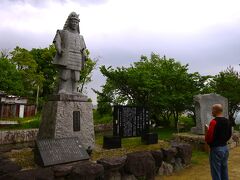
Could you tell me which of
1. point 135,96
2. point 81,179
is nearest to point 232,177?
point 81,179

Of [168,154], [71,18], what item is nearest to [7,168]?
[168,154]

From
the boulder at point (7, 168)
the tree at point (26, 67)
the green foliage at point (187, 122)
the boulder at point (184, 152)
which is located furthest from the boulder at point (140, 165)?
the tree at point (26, 67)

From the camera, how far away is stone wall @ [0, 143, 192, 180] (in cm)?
458

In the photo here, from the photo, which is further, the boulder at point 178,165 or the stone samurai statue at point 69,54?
the stone samurai statue at point 69,54

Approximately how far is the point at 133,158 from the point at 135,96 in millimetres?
12116

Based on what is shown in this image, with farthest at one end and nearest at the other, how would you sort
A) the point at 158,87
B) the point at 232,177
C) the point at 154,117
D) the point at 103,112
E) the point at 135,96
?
the point at 103,112
the point at 154,117
the point at 135,96
the point at 158,87
the point at 232,177

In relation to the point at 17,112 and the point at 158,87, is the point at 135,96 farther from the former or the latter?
the point at 17,112

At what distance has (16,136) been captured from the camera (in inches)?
643

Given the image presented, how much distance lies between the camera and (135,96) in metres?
18.3

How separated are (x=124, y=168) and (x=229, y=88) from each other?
1516 centimetres

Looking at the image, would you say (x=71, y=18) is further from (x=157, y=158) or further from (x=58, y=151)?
(x=157, y=158)

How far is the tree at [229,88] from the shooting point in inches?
723

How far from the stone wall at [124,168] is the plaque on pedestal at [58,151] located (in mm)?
293

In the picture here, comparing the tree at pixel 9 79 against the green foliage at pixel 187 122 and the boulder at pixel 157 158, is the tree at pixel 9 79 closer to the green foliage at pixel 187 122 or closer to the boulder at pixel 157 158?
the green foliage at pixel 187 122
